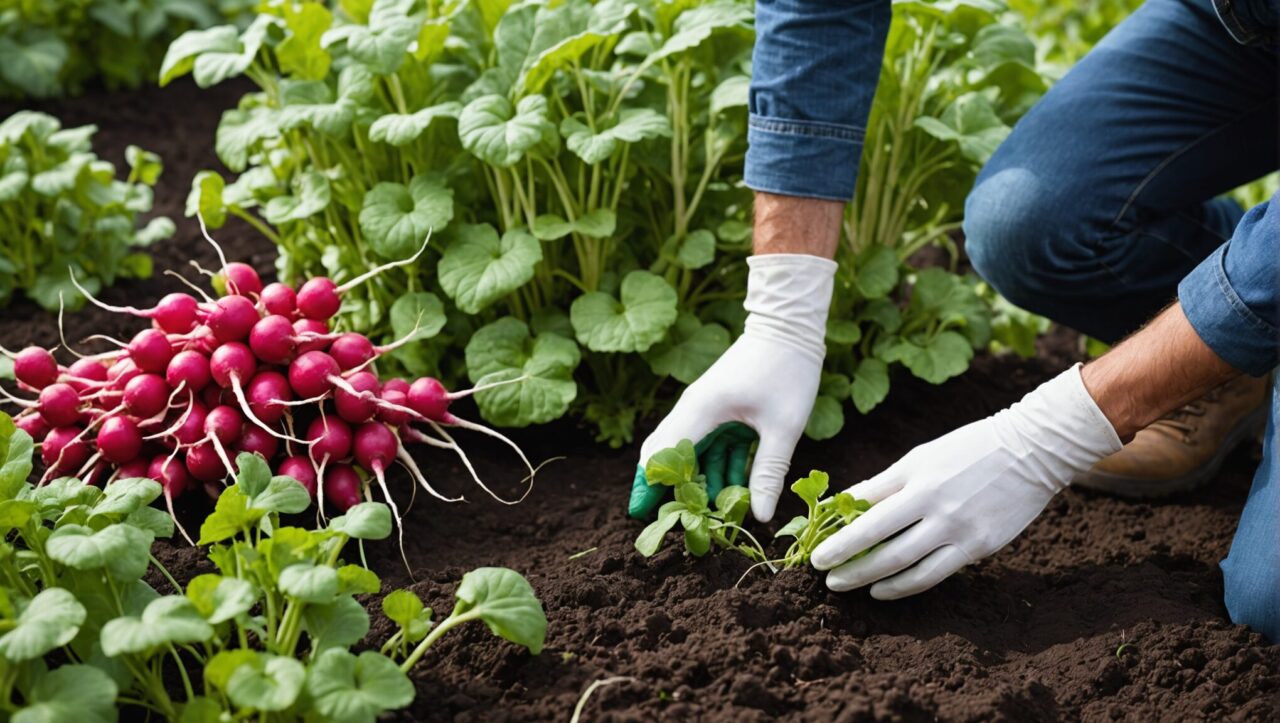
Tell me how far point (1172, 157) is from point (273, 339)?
1.63 m

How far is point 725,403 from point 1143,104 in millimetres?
982

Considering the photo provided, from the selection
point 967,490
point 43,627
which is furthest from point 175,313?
point 967,490

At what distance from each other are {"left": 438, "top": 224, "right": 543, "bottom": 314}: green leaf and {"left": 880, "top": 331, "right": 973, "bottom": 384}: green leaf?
28.4 inches

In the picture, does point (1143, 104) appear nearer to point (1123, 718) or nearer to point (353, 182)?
point (1123, 718)

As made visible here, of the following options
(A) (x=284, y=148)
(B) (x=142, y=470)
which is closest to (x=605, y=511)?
(B) (x=142, y=470)

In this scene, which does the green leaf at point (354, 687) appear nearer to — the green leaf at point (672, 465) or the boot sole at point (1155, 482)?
the green leaf at point (672, 465)

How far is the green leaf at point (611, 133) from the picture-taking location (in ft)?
6.96

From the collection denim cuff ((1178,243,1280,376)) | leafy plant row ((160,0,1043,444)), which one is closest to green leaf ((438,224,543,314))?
leafy plant row ((160,0,1043,444))

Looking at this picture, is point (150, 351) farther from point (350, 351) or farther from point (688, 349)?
point (688, 349)

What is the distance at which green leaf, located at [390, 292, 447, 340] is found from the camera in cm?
230

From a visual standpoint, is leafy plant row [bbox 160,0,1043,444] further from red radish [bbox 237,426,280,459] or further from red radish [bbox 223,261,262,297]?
red radish [bbox 237,426,280,459]

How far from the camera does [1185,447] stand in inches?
93.3

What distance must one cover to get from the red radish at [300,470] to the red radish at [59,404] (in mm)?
373

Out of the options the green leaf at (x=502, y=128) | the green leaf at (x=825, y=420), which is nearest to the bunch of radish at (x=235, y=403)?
the green leaf at (x=502, y=128)
